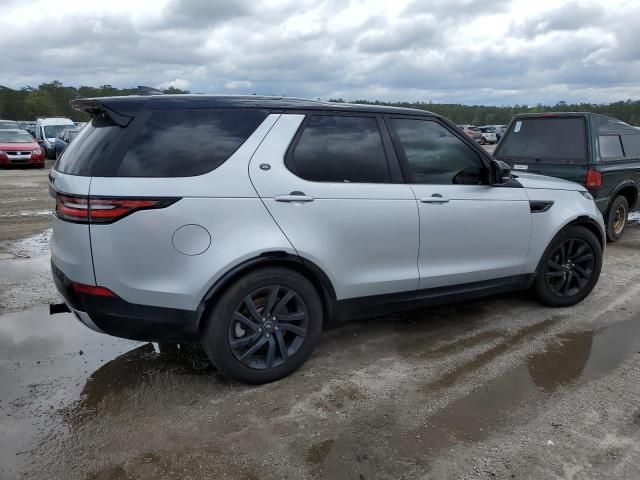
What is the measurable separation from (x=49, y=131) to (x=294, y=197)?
81.2 feet

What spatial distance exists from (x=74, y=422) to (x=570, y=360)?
342cm

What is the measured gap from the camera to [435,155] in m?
4.13

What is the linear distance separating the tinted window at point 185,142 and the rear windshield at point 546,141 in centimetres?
542

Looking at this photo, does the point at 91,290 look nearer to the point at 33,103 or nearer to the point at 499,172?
the point at 499,172

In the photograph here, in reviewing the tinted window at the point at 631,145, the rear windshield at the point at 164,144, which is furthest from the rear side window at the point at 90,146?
the tinted window at the point at 631,145

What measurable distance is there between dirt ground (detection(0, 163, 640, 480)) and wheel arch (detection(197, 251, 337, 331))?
55 centimetres

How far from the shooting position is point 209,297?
3.18m

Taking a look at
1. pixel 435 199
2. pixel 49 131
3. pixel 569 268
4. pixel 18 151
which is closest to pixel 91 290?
pixel 435 199

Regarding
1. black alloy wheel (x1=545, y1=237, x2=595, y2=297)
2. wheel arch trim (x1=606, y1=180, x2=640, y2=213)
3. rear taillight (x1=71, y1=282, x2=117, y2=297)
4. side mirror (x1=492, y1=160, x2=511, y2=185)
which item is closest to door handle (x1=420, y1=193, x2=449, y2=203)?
side mirror (x1=492, y1=160, x2=511, y2=185)

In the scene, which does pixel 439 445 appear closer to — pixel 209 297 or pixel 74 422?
pixel 209 297

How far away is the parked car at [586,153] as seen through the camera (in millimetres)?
7152

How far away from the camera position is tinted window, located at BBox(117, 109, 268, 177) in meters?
3.09

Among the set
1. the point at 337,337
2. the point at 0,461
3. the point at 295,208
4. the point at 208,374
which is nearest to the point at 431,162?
the point at 295,208

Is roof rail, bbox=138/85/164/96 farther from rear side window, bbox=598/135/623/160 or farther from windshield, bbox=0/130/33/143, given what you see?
windshield, bbox=0/130/33/143
